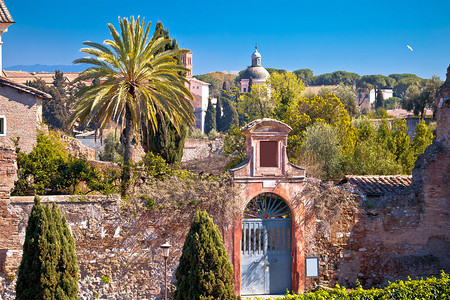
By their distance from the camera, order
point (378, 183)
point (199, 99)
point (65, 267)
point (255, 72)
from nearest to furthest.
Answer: point (65, 267)
point (378, 183)
point (199, 99)
point (255, 72)

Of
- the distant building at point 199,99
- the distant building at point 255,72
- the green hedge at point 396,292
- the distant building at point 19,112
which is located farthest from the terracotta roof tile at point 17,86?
the distant building at point 255,72

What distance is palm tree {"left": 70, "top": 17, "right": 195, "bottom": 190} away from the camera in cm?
1761

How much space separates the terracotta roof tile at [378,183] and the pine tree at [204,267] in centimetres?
677

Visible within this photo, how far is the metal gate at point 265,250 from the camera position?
16.8 m

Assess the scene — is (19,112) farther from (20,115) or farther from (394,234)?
(394,234)

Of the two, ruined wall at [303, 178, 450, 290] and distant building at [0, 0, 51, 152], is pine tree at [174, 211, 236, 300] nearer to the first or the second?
ruined wall at [303, 178, 450, 290]

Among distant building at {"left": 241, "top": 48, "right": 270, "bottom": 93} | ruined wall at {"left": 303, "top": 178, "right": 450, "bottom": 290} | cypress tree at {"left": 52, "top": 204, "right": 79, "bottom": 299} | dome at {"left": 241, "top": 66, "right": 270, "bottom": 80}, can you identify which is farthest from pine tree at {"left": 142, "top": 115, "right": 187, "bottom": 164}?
dome at {"left": 241, "top": 66, "right": 270, "bottom": 80}

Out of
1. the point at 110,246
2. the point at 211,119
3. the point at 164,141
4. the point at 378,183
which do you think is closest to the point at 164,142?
the point at 164,141

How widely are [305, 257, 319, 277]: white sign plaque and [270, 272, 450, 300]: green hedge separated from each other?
9.95ft

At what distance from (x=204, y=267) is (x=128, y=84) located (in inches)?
283

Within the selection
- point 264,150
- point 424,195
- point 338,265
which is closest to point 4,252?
point 264,150

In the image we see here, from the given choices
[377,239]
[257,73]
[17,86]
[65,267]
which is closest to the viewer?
[65,267]

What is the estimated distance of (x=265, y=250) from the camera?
16.9m

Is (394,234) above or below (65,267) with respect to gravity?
above
